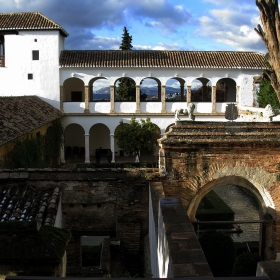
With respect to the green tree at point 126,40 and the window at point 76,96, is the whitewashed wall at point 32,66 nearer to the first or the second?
the window at point 76,96

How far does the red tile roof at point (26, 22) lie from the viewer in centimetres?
2627

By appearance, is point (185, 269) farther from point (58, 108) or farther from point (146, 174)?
point (58, 108)

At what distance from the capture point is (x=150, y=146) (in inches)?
933

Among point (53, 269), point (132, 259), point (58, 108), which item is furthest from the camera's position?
point (58, 108)

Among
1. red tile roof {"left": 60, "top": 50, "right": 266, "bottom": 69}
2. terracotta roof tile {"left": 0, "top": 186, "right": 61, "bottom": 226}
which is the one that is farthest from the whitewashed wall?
terracotta roof tile {"left": 0, "top": 186, "right": 61, "bottom": 226}

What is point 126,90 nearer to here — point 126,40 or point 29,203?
point 126,40

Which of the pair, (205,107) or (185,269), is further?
(205,107)

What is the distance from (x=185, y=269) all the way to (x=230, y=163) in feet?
17.8

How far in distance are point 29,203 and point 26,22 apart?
70.4 feet

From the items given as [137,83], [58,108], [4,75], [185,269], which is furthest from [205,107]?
[185,269]

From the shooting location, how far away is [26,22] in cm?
2659

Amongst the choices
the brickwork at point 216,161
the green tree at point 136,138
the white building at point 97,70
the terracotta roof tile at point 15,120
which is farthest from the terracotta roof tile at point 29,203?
the white building at point 97,70

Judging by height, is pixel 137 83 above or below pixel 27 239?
above

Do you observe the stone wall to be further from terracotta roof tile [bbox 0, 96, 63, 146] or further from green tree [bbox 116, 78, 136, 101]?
green tree [bbox 116, 78, 136, 101]
